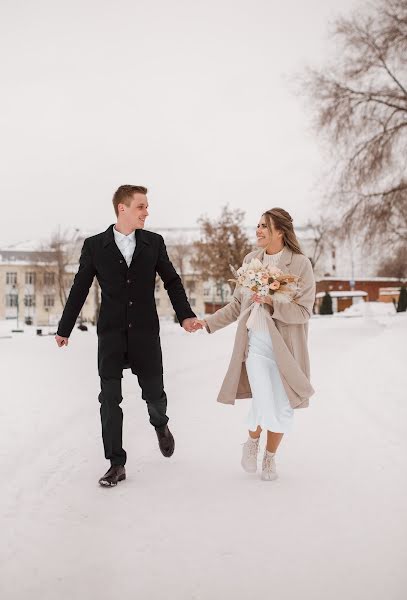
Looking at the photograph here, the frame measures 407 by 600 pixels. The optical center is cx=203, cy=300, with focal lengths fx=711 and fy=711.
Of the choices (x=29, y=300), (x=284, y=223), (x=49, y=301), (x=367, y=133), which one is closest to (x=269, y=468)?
(x=284, y=223)

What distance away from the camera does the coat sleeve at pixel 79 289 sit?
554 cm

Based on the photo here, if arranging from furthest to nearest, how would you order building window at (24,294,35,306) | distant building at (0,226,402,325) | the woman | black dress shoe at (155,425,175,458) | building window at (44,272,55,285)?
building window at (24,294,35,306) → distant building at (0,226,402,325) → building window at (44,272,55,285) → black dress shoe at (155,425,175,458) → the woman

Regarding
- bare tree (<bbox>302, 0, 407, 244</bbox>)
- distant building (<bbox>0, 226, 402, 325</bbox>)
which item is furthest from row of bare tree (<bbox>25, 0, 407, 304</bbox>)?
distant building (<bbox>0, 226, 402, 325</bbox>)

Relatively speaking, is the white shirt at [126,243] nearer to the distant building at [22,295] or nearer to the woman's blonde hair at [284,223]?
the woman's blonde hair at [284,223]

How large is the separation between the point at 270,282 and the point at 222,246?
3474cm

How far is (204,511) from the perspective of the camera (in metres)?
4.64

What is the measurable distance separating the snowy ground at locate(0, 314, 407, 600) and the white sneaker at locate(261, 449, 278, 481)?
98mm

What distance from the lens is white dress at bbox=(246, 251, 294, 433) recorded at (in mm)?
5418

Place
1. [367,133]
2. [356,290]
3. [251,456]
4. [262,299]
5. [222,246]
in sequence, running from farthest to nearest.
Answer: [356,290] < [222,246] < [367,133] < [251,456] < [262,299]

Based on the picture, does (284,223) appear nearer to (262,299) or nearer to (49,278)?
(262,299)

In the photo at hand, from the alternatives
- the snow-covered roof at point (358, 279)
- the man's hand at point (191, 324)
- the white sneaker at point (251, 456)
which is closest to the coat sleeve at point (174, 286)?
the man's hand at point (191, 324)

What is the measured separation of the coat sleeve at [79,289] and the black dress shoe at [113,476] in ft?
3.57

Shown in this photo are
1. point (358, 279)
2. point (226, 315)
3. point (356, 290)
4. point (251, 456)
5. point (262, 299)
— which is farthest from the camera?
point (358, 279)

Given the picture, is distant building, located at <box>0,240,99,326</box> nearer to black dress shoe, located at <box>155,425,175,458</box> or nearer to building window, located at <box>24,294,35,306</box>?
building window, located at <box>24,294,35,306</box>
